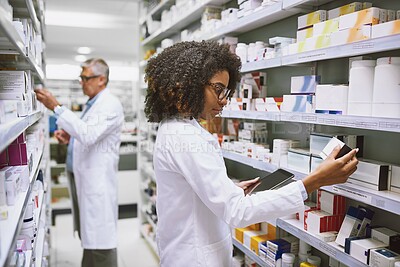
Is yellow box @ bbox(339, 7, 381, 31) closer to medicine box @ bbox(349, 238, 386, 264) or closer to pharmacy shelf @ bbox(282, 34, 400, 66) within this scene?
pharmacy shelf @ bbox(282, 34, 400, 66)

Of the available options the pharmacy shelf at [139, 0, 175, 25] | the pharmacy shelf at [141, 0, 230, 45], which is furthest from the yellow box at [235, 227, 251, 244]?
the pharmacy shelf at [139, 0, 175, 25]

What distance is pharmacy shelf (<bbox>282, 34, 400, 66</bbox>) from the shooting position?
1.19m

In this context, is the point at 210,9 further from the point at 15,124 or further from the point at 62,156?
the point at 62,156

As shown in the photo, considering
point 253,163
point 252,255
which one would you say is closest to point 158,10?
point 253,163

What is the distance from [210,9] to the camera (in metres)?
2.68

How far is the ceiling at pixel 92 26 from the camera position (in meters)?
5.03

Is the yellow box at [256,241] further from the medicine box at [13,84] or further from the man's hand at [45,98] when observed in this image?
the man's hand at [45,98]

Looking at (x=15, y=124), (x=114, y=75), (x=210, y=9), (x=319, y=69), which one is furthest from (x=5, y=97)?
(x=114, y=75)

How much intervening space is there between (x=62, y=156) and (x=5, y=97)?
4544mm

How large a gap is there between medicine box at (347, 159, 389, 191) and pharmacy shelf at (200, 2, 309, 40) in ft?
2.86

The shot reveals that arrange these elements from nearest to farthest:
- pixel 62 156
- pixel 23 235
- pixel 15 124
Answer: pixel 15 124 < pixel 23 235 < pixel 62 156

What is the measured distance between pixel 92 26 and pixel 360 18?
222 inches

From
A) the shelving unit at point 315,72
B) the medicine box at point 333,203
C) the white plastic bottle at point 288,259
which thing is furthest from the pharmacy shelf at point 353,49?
the white plastic bottle at point 288,259

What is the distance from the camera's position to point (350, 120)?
1.37 m
